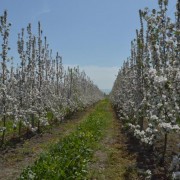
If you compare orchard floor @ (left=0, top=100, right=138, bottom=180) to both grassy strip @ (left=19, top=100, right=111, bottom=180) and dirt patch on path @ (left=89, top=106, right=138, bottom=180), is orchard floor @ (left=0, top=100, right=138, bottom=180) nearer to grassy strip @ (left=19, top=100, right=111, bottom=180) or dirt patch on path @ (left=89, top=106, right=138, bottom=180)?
dirt patch on path @ (left=89, top=106, right=138, bottom=180)

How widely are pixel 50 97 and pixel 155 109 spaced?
19974 millimetres

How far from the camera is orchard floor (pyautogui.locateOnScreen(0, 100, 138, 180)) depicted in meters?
12.3

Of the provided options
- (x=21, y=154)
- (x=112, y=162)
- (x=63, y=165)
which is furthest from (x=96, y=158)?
(x=63, y=165)

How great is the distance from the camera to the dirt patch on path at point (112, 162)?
12055mm

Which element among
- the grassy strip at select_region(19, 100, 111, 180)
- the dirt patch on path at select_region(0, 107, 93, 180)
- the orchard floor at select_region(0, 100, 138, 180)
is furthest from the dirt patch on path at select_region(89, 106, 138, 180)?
the dirt patch on path at select_region(0, 107, 93, 180)

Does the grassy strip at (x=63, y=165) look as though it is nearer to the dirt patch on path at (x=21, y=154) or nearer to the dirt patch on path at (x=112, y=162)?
the dirt patch on path at (x=112, y=162)

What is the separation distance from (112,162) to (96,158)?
84 cm

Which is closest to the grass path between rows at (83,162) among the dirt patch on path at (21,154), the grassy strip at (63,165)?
the grassy strip at (63,165)

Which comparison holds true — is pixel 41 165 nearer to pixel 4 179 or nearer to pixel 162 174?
pixel 4 179

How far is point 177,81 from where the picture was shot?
7.16m

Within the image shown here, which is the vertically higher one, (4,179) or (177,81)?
(177,81)

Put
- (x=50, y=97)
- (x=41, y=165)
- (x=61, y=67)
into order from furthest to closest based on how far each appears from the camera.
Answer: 1. (x=61, y=67)
2. (x=50, y=97)
3. (x=41, y=165)

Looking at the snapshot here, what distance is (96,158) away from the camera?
48.0ft

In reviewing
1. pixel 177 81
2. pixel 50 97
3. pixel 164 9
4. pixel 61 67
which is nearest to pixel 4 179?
pixel 177 81
